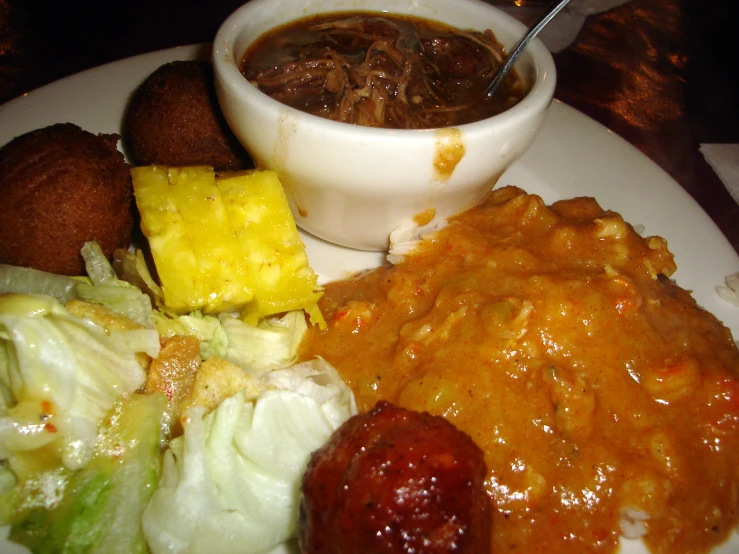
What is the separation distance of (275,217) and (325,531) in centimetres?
138

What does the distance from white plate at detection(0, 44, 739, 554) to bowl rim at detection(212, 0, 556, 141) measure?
90 centimetres

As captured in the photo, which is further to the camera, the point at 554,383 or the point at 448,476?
the point at 554,383

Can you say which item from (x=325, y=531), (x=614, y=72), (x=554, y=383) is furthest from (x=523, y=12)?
(x=325, y=531)

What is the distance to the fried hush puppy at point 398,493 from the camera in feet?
5.41

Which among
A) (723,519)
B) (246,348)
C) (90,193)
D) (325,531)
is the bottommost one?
(723,519)

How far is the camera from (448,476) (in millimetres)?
1732

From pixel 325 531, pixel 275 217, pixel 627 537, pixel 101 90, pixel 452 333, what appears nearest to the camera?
pixel 325 531

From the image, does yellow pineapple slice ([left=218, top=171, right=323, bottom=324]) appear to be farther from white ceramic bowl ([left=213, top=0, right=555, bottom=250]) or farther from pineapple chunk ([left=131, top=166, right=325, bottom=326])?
white ceramic bowl ([left=213, top=0, right=555, bottom=250])

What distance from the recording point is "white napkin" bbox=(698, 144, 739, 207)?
413cm

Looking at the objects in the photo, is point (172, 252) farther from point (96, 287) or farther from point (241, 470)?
point (241, 470)

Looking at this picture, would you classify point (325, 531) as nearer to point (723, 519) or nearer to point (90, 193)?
point (723, 519)

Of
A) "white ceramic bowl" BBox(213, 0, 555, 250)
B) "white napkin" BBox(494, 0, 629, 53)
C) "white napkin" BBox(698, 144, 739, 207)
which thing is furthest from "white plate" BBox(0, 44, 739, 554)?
"white napkin" BBox(494, 0, 629, 53)

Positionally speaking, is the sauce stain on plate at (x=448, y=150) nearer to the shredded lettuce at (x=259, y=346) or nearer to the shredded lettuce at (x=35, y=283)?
the shredded lettuce at (x=259, y=346)

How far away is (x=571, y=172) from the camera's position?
12.1 ft
